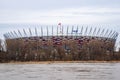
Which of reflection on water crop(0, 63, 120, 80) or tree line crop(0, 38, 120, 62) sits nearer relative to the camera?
reflection on water crop(0, 63, 120, 80)

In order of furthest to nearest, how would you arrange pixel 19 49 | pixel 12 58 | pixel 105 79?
pixel 19 49 → pixel 12 58 → pixel 105 79

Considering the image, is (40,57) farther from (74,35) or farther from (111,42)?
(111,42)

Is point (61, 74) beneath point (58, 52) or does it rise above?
above

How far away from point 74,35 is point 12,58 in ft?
109

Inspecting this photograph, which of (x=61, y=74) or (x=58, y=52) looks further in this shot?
(x=58, y=52)

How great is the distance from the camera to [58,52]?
11562cm

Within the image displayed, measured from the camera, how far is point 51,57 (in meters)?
114

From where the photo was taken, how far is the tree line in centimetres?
11125

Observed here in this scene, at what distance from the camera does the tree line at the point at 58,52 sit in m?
111

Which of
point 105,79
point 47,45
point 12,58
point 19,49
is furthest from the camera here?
point 47,45

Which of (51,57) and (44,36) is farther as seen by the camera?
(44,36)

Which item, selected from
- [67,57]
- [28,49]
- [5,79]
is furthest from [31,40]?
[5,79]

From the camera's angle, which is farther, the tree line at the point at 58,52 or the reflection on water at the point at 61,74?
the tree line at the point at 58,52

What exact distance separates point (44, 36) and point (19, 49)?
19.0 meters
